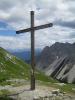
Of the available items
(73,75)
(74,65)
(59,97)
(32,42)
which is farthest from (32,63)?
(74,65)

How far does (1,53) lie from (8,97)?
2956 inches

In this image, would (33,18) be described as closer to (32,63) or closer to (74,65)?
(32,63)

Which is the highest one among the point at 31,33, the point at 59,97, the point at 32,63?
the point at 31,33

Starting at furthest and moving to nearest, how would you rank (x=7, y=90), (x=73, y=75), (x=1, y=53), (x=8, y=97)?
1. (x=73, y=75)
2. (x=1, y=53)
3. (x=7, y=90)
4. (x=8, y=97)

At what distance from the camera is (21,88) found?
4766cm

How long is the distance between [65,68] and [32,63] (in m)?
128

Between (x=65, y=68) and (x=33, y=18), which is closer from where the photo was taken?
(x=33, y=18)

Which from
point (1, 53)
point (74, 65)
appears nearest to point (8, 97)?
point (1, 53)

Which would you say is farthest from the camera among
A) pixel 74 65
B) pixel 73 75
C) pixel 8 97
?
pixel 74 65

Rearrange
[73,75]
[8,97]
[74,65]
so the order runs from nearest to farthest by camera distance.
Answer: [8,97]
[73,75]
[74,65]

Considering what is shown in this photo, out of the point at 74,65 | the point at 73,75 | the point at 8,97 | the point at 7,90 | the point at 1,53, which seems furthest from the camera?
the point at 74,65

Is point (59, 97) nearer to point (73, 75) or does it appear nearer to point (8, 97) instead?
point (8, 97)

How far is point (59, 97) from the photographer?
44.3 meters

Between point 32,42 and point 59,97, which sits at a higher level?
point 32,42
